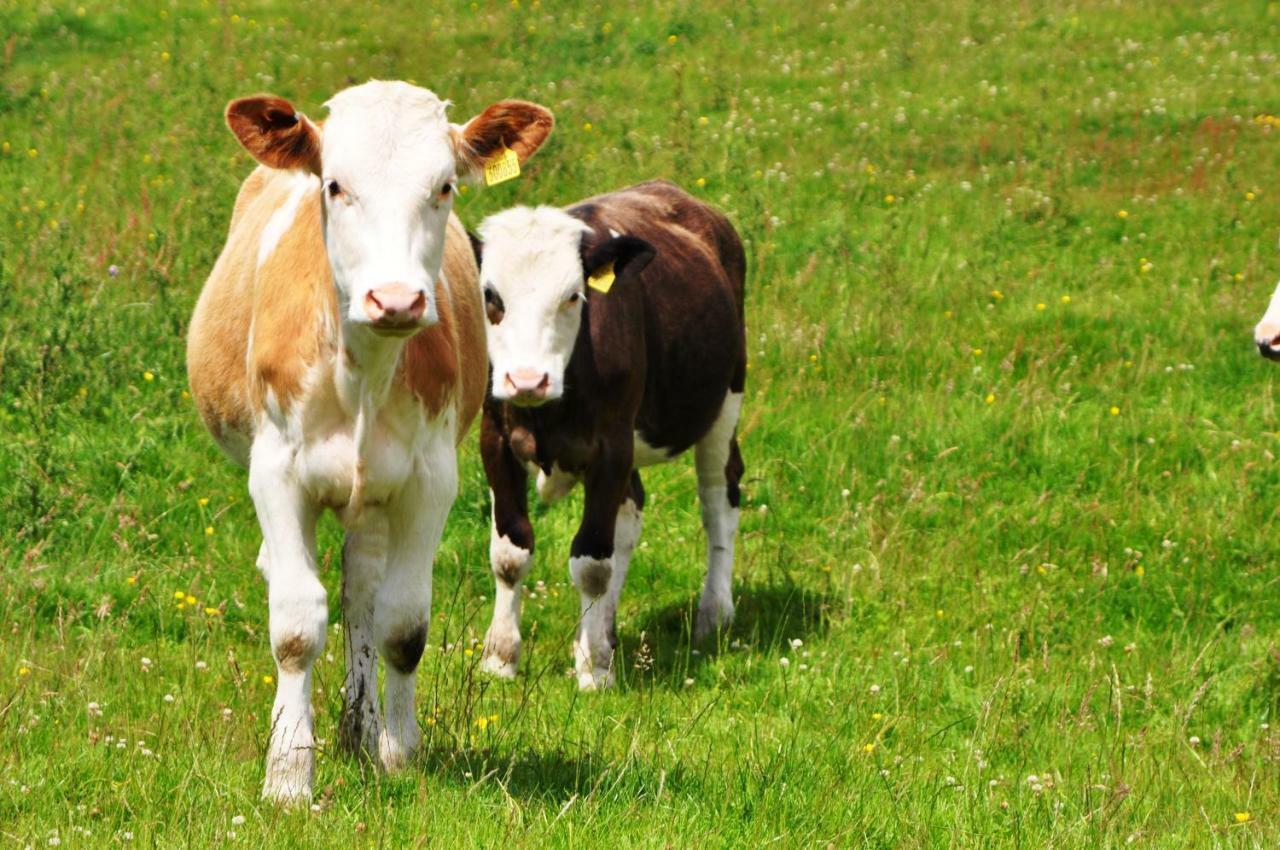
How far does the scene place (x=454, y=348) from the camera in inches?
224

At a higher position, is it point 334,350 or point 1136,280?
point 334,350

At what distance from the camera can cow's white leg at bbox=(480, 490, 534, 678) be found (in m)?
7.46

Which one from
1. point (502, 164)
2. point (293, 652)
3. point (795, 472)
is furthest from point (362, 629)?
point (795, 472)

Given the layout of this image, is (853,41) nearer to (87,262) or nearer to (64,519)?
(87,262)

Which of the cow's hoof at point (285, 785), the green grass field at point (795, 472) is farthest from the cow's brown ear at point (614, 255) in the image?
the cow's hoof at point (285, 785)

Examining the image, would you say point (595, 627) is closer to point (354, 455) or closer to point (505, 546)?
point (505, 546)

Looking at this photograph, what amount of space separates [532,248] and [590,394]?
2.38ft

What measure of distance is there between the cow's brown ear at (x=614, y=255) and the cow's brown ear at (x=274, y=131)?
2845mm

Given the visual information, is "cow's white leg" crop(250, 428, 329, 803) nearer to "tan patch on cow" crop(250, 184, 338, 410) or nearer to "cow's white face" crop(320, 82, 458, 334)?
"tan patch on cow" crop(250, 184, 338, 410)

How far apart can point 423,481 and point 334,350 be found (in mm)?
532

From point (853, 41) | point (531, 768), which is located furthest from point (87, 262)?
point (853, 41)

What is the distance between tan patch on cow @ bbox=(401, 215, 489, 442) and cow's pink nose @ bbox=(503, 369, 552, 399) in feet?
1.03

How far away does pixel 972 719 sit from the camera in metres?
6.69

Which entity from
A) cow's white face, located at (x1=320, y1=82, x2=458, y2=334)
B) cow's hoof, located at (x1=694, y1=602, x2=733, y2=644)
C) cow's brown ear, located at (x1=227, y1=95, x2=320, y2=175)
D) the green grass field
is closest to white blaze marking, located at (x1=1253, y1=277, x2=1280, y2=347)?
the green grass field
